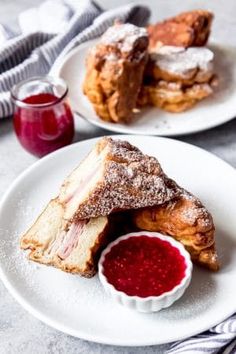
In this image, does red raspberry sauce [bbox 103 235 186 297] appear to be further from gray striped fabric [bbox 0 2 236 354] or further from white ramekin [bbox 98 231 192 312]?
gray striped fabric [bbox 0 2 236 354]

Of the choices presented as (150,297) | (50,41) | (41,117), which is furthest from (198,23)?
(150,297)

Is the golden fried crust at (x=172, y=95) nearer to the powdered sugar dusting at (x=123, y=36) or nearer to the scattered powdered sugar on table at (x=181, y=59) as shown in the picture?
the scattered powdered sugar on table at (x=181, y=59)

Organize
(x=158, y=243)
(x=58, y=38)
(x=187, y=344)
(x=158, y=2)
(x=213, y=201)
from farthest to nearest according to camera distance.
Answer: (x=158, y=2) < (x=58, y=38) < (x=213, y=201) < (x=158, y=243) < (x=187, y=344)

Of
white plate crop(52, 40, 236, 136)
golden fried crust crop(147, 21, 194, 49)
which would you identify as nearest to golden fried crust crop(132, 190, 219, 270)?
white plate crop(52, 40, 236, 136)

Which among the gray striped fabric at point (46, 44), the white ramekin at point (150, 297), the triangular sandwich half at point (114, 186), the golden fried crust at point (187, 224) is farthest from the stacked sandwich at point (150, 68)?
the white ramekin at point (150, 297)

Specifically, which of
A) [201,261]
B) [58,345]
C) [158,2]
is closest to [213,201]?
[201,261]

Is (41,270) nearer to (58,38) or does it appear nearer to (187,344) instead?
(187,344)

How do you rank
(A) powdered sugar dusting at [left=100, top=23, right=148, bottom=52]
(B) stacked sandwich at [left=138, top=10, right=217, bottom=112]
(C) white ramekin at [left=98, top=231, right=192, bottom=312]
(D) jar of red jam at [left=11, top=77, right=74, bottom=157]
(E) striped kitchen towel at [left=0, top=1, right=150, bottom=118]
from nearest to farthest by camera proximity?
(C) white ramekin at [left=98, top=231, right=192, bottom=312] < (D) jar of red jam at [left=11, top=77, right=74, bottom=157] < (A) powdered sugar dusting at [left=100, top=23, right=148, bottom=52] < (B) stacked sandwich at [left=138, top=10, right=217, bottom=112] < (E) striped kitchen towel at [left=0, top=1, right=150, bottom=118]
